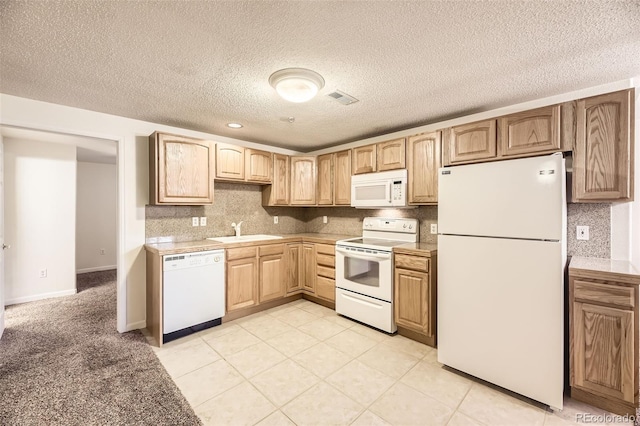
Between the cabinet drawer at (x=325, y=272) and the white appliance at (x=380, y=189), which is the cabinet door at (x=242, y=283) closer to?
the cabinet drawer at (x=325, y=272)

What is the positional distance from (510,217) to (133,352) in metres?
3.41

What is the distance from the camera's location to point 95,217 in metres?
5.78

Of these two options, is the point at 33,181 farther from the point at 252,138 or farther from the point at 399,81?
the point at 399,81

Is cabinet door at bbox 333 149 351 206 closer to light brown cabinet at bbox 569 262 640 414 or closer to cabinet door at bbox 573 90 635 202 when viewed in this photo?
cabinet door at bbox 573 90 635 202

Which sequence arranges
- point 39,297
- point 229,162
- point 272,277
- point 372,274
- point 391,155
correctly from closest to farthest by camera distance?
Answer: point 372,274 < point 391,155 < point 229,162 < point 272,277 < point 39,297

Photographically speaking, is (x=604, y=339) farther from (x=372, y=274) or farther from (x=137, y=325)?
(x=137, y=325)

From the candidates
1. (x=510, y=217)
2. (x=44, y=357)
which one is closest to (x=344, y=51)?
(x=510, y=217)

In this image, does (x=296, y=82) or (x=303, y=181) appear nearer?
(x=296, y=82)

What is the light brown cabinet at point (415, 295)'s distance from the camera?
2.68m

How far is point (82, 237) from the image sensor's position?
5648mm

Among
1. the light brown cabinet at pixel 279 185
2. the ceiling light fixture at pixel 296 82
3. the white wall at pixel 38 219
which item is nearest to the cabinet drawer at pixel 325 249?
the light brown cabinet at pixel 279 185

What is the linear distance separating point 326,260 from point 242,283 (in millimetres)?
1097

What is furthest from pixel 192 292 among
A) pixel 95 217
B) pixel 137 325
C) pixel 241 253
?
pixel 95 217

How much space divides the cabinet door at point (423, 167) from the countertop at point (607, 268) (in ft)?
4.08
